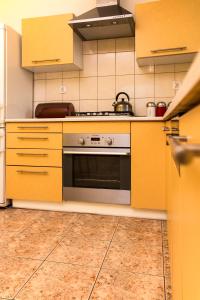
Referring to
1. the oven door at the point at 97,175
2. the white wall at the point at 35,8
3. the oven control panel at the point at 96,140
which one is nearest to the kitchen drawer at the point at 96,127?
the oven control panel at the point at 96,140

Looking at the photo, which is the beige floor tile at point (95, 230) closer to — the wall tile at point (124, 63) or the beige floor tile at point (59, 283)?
the beige floor tile at point (59, 283)

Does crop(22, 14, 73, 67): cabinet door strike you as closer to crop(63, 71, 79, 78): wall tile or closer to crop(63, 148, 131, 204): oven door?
crop(63, 71, 79, 78): wall tile

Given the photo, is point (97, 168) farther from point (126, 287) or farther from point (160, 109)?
point (126, 287)

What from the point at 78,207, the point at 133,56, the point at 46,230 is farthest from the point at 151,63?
the point at 46,230

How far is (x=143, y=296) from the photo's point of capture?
1112mm

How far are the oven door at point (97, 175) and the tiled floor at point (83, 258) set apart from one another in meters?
0.18

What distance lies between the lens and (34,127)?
231cm

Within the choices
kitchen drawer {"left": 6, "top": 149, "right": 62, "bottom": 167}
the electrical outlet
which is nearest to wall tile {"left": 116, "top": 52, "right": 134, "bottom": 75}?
the electrical outlet

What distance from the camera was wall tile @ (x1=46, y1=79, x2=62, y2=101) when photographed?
2930 millimetres

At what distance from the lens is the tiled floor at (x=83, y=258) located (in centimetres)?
115

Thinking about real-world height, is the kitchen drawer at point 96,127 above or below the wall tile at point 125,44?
below

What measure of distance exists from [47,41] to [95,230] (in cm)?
186

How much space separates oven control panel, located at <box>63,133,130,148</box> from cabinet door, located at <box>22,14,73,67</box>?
0.82 m

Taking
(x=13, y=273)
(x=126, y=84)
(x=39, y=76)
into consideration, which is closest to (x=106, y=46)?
(x=126, y=84)
